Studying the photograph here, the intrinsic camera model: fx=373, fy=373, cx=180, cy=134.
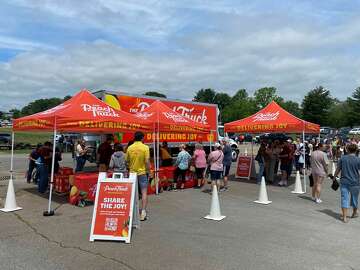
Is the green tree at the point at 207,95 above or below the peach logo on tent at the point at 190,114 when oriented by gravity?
above

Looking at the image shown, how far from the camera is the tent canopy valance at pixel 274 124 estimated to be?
13.9 meters

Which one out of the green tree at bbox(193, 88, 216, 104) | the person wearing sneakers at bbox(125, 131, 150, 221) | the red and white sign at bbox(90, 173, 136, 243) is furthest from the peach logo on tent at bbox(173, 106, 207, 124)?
the green tree at bbox(193, 88, 216, 104)

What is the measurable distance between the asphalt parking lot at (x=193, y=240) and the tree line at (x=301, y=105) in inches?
2670

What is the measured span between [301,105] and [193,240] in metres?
75.7

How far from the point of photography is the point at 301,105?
254 feet

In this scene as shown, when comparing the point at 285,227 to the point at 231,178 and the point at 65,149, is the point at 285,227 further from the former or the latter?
the point at 65,149

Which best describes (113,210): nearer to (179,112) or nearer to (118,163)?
(118,163)

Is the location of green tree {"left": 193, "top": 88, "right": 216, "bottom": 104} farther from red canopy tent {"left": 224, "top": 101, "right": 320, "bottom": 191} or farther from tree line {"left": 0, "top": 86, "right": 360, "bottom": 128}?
red canopy tent {"left": 224, "top": 101, "right": 320, "bottom": 191}

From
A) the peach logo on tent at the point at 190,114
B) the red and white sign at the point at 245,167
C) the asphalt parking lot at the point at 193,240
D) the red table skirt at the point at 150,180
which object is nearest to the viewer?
the asphalt parking lot at the point at 193,240

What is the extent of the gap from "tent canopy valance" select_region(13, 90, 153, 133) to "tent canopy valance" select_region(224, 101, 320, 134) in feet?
17.1

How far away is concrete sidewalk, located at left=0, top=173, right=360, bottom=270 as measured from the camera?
5441 mm

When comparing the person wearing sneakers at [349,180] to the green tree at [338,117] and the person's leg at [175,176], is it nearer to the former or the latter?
the person's leg at [175,176]

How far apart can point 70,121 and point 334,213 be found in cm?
696

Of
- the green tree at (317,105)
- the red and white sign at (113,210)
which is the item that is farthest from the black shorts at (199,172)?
the green tree at (317,105)
